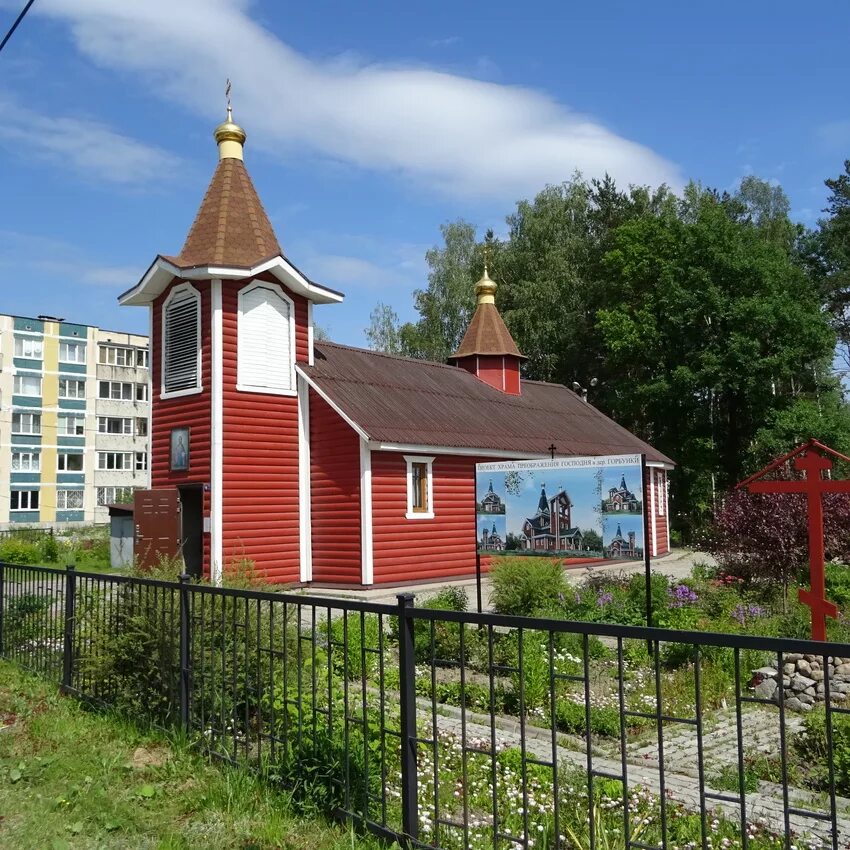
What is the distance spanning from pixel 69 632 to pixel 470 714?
135 inches

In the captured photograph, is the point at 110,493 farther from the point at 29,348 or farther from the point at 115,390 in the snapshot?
the point at 29,348

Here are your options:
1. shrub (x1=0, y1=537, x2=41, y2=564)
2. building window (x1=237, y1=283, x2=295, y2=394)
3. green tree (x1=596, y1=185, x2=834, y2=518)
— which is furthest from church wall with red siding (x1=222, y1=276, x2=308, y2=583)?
green tree (x1=596, y1=185, x2=834, y2=518)

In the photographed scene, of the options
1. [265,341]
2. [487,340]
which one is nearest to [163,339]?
[265,341]

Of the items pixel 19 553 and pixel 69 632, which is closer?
pixel 69 632

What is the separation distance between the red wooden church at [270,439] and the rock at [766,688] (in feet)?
31.7

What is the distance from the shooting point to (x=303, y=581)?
1711cm

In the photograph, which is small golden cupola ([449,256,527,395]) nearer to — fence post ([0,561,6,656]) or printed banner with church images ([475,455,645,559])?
printed banner with church images ([475,455,645,559])

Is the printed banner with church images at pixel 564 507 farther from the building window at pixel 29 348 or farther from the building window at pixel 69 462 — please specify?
the building window at pixel 29 348

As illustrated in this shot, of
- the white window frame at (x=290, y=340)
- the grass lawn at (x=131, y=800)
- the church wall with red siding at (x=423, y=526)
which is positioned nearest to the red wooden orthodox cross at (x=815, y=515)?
the grass lawn at (x=131, y=800)

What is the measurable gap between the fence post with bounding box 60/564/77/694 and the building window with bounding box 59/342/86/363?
1872 inches

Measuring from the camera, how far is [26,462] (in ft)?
161

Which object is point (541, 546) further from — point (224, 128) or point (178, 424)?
point (224, 128)

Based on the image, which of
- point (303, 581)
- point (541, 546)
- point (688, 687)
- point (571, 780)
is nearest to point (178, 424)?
point (303, 581)

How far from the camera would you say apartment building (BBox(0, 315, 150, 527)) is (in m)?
48.7
